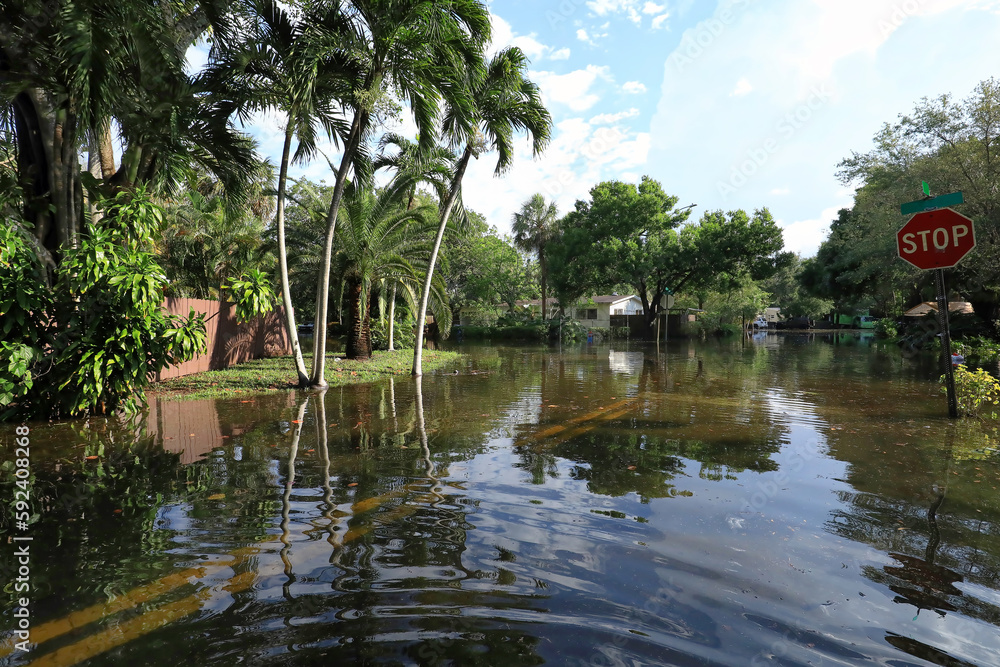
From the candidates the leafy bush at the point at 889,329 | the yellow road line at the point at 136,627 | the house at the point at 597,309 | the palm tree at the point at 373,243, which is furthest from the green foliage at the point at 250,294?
the leafy bush at the point at 889,329

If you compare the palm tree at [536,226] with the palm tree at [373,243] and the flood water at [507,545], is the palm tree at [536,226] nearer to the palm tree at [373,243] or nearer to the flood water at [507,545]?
the palm tree at [373,243]

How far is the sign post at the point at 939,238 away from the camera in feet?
22.6

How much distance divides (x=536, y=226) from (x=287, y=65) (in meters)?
31.3

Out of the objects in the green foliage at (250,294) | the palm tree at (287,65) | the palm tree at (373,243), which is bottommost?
the green foliage at (250,294)

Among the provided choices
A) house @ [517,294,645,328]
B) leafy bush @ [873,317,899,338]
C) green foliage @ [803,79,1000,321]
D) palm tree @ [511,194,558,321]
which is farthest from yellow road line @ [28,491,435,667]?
house @ [517,294,645,328]

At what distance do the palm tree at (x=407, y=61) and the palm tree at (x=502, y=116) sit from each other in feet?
3.94

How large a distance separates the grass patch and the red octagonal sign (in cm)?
1050

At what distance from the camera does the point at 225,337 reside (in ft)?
47.7

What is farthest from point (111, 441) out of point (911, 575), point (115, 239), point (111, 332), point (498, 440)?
point (911, 575)

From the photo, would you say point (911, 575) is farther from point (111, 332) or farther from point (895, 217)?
point (895, 217)

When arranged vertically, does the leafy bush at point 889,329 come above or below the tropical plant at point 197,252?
below

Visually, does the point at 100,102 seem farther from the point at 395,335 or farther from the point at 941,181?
the point at 941,181

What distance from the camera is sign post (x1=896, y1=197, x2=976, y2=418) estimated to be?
6.89m

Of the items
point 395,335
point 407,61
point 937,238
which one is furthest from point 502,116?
point 395,335
